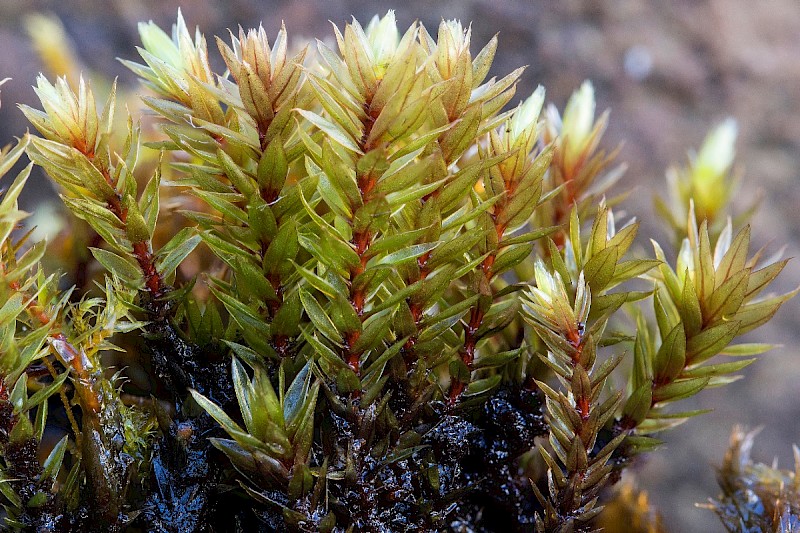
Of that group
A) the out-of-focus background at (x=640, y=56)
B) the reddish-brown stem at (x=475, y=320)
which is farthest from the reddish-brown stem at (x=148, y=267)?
the out-of-focus background at (x=640, y=56)

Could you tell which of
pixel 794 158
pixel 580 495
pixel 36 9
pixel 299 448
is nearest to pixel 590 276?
pixel 580 495

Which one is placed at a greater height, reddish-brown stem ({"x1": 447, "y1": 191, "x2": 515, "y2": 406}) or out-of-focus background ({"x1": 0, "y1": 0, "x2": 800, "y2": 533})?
out-of-focus background ({"x1": 0, "y1": 0, "x2": 800, "y2": 533})

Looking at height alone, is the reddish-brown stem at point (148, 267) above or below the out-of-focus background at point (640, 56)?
below

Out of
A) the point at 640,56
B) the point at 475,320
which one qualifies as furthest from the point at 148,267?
the point at 640,56

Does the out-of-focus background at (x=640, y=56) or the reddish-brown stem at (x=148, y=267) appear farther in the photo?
the out-of-focus background at (x=640, y=56)

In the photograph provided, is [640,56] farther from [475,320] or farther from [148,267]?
[148,267]

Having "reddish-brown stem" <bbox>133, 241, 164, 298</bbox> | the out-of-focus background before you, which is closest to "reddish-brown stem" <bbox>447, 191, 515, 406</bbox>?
"reddish-brown stem" <bbox>133, 241, 164, 298</bbox>

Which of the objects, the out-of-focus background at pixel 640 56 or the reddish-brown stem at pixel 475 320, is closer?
the reddish-brown stem at pixel 475 320

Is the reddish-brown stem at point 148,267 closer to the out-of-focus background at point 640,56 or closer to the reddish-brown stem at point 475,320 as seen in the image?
the reddish-brown stem at point 475,320

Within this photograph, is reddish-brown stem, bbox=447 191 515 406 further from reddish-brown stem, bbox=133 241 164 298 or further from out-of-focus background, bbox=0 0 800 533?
out-of-focus background, bbox=0 0 800 533
